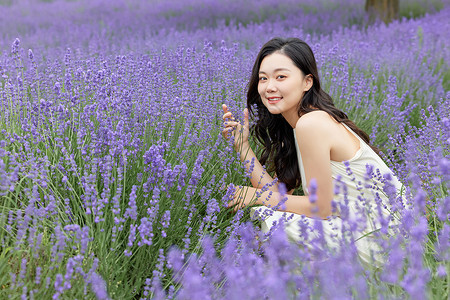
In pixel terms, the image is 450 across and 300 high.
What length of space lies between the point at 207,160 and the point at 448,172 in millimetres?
1267

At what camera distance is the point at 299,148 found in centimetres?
263

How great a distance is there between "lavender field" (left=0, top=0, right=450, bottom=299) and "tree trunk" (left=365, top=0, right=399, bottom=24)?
2.30 metres

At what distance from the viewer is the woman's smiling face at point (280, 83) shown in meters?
2.70

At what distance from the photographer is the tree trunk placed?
804 cm

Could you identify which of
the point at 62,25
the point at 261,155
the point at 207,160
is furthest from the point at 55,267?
the point at 62,25

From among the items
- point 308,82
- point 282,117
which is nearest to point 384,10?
point 282,117

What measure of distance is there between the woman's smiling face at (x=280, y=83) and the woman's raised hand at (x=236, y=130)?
0.21 m

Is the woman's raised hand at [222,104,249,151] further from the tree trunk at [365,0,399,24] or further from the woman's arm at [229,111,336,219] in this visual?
the tree trunk at [365,0,399,24]

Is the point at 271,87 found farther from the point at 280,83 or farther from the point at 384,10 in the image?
the point at 384,10

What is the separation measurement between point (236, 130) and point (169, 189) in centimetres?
75

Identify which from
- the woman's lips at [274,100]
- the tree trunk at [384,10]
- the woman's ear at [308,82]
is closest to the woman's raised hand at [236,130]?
the woman's lips at [274,100]

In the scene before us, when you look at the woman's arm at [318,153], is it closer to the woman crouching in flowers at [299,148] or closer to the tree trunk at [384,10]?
the woman crouching in flowers at [299,148]

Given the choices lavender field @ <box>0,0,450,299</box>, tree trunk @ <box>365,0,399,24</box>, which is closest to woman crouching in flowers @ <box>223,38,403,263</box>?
lavender field @ <box>0,0,450,299</box>

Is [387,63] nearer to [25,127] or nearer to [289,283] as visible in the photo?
[25,127]
